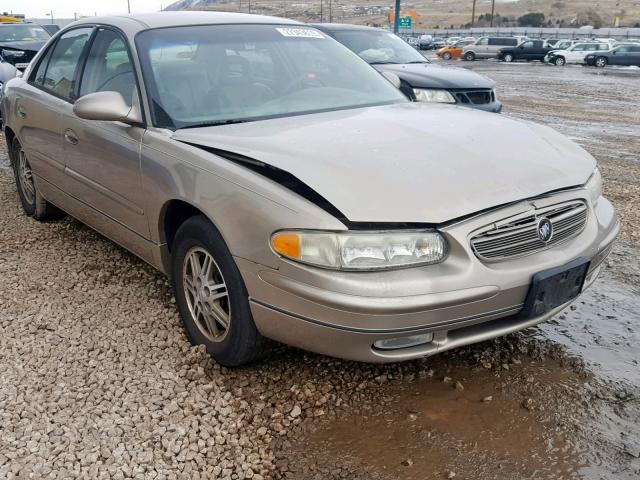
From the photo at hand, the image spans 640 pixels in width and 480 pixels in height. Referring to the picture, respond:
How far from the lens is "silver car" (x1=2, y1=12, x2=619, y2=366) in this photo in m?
2.39

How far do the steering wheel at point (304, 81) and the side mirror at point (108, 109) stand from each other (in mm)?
876

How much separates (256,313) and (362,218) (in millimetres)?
636

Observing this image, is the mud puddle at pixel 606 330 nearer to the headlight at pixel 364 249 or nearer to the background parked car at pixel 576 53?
the headlight at pixel 364 249

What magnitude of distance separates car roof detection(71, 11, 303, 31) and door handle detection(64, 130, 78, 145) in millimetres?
719

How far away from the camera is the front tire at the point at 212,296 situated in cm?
273

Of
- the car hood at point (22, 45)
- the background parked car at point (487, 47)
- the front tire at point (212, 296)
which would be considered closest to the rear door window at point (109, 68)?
the front tire at point (212, 296)

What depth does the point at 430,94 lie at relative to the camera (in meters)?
8.01

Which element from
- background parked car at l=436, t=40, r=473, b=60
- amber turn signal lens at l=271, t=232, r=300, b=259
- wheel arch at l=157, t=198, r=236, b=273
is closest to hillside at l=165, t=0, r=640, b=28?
background parked car at l=436, t=40, r=473, b=60

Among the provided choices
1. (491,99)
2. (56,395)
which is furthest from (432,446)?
(491,99)

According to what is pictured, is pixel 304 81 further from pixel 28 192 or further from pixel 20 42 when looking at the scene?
pixel 20 42

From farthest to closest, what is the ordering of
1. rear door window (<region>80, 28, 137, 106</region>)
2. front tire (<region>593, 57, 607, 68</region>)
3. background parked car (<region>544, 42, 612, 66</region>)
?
background parked car (<region>544, 42, 612, 66</region>), front tire (<region>593, 57, 607, 68</region>), rear door window (<region>80, 28, 137, 106</region>)

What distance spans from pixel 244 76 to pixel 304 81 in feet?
1.25

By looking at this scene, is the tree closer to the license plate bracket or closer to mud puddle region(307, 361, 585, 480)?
the license plate bracket

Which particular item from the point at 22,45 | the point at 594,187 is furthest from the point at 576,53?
the point at 594,187
